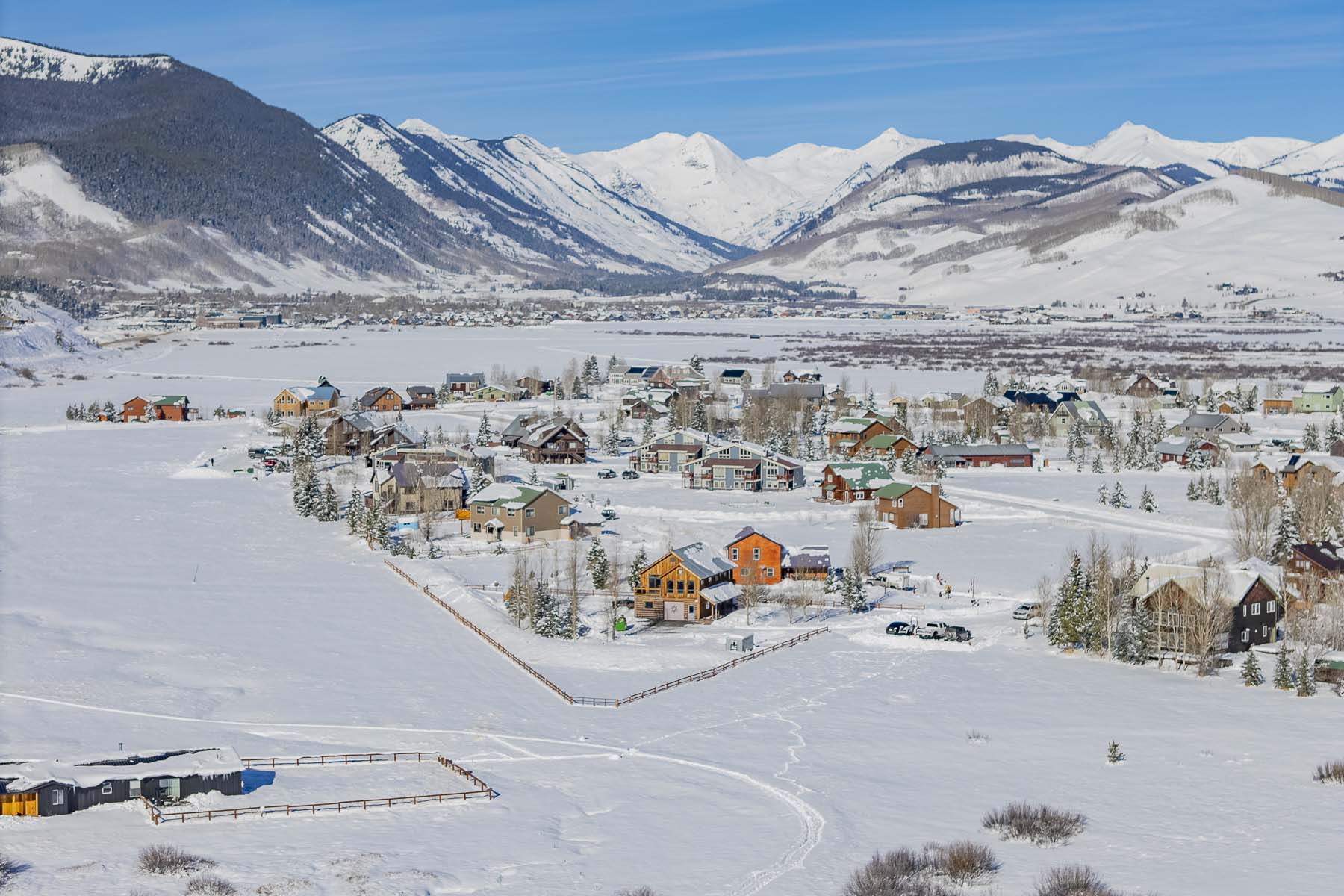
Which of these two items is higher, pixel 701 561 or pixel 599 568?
pixel 701 561

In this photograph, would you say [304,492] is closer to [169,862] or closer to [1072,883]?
[169,862]

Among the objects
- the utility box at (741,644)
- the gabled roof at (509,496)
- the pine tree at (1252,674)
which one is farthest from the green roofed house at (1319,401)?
the utility box at (741,644)

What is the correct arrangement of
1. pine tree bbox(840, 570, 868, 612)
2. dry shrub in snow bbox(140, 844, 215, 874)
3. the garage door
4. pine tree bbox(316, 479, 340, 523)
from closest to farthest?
dry shrub in snow bbox(140, 844, 215, 874)
the garage door
pine tree bbox(840, 570, 868, 612)
pine tree bbox(316, 479, 340, 523)

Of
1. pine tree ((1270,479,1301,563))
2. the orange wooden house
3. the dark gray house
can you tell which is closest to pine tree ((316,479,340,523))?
the orange wooden house

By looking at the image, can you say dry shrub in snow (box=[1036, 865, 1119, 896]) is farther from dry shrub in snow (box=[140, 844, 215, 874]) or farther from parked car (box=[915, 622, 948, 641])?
parked car (box=[915, 622, 948, 641])

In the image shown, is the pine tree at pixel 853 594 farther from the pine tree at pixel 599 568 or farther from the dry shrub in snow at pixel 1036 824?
the dry shrub in snow at pixel 1036 824

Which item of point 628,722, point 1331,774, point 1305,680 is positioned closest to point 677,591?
point 628,722
